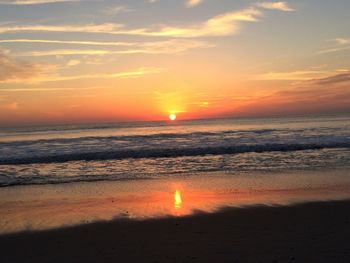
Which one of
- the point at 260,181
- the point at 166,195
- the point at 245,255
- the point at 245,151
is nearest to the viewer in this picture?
the point at 245,255

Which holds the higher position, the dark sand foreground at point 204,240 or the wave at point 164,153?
the wave at point 164,153

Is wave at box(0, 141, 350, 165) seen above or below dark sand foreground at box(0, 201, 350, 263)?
above

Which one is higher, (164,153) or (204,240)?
(164,153)

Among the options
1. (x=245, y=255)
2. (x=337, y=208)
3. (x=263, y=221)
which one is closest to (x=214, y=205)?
(x=263, y=221)

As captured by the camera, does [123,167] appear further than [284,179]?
Yes

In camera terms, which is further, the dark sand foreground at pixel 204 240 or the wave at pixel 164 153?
the wave at pixel 164 153

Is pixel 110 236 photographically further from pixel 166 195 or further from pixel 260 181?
pixel 260 181

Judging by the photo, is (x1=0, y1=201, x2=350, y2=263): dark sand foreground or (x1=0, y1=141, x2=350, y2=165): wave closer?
(x1=0, y1=201, x2=350, y2=263): dark sand foreground

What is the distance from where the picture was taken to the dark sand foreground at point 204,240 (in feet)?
19.0

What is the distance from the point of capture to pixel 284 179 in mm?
12180

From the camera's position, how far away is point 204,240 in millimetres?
6590

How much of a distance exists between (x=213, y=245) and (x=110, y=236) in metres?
1.96

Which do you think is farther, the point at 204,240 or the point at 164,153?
the point at 164,153

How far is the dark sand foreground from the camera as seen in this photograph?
5805mm
